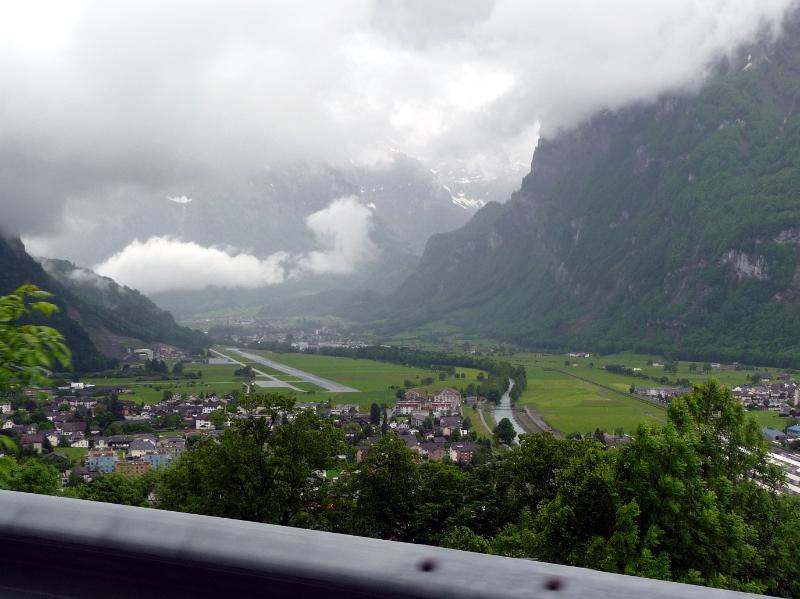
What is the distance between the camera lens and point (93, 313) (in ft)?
404

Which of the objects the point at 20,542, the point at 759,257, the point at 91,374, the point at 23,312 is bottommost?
the point at 91,374

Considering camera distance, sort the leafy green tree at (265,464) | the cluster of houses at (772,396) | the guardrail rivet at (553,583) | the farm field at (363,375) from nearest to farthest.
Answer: the guardrail rivet at (553,583), the leafy green tree at (265,464), the cluster of houses at (772,396), the farm field at (363,375)

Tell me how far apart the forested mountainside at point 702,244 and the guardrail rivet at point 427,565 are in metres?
109

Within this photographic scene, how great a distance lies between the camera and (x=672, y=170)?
600 ft

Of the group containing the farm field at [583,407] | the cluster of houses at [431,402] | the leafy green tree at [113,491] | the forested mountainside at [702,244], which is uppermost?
the forested mountainside at [702,244]

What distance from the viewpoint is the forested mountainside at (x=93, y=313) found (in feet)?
311

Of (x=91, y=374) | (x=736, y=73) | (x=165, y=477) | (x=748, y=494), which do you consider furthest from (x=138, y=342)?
(x=736, y=73)

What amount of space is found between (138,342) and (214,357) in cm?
2001

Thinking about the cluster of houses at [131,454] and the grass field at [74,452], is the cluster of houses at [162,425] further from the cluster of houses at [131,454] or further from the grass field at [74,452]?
the grass field at [74,452]

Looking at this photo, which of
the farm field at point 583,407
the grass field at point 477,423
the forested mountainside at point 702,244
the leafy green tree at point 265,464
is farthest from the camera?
the forested mountainside at point 702,244

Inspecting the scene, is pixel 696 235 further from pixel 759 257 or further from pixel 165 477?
pixel 165 477

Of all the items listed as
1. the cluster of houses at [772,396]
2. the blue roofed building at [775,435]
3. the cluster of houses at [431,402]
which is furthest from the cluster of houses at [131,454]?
the cluster of houses at [772,396]

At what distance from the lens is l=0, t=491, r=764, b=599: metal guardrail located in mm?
1702

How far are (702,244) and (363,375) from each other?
10308 cm
